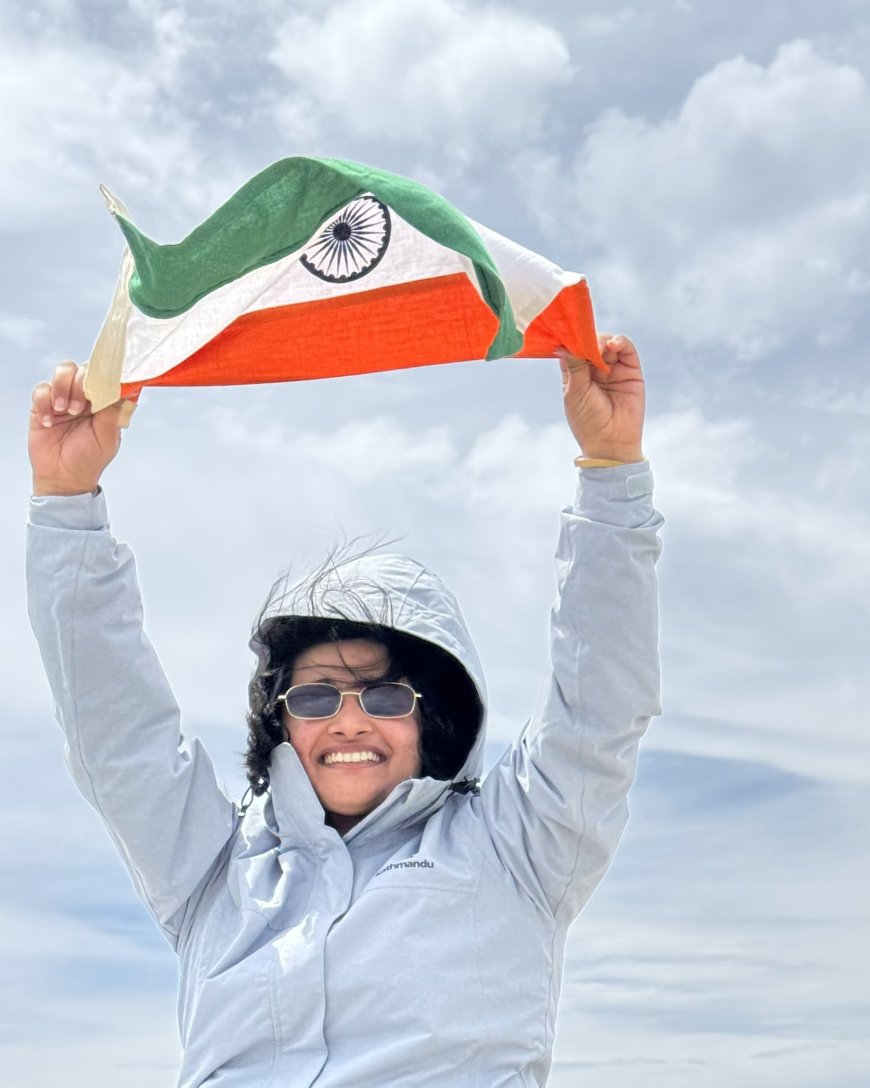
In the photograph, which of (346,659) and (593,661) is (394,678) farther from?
(593,661)

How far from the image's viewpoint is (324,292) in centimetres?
385

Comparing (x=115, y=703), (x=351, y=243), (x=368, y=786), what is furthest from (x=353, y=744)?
(x=351, y=243)

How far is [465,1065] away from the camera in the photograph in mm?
3492

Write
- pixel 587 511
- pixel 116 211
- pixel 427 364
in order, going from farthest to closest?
pixel 427 364 < pixel 587 511 < pixel 116 211

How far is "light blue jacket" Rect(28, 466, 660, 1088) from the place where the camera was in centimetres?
352

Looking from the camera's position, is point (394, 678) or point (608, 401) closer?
point (608, 401)

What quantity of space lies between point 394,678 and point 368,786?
1.18 ft

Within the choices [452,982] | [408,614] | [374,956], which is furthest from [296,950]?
[408,614]

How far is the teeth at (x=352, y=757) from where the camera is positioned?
4.06 metres

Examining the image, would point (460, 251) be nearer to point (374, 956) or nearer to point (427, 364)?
point (427, 364)

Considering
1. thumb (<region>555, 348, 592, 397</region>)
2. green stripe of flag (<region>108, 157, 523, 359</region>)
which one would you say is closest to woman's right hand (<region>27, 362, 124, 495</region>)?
green stripe of flag (<region>108, 157, 523, 359</region>)

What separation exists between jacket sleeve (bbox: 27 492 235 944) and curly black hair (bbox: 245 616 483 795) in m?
0.29

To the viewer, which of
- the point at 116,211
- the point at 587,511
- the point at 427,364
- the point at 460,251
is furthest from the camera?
Result: the point at 427,364

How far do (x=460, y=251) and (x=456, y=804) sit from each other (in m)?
1.82
